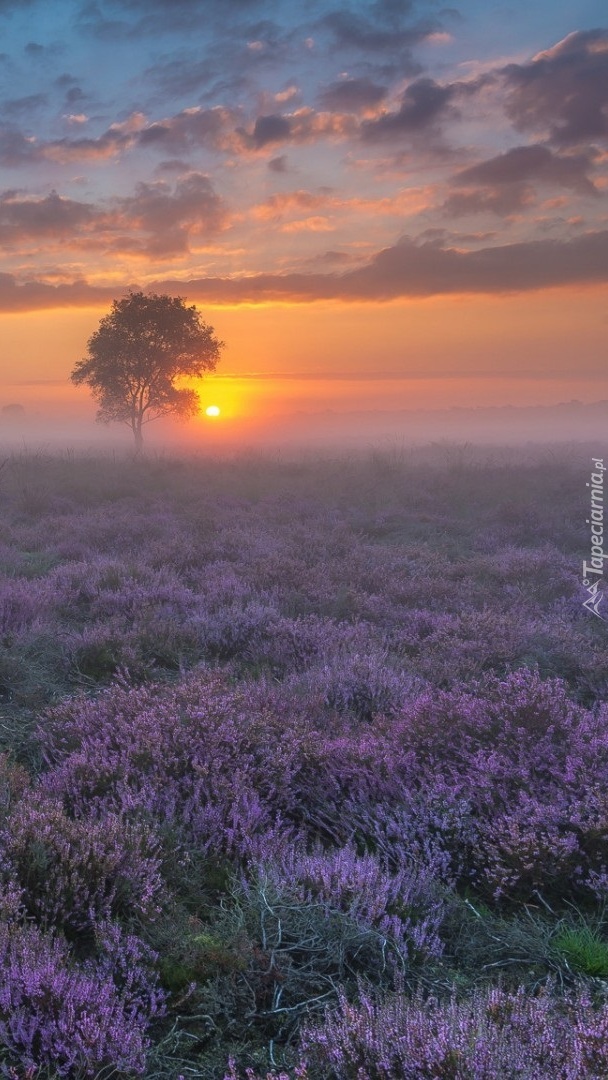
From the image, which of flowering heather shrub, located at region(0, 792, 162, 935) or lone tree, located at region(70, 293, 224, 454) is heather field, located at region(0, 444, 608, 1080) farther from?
lone tree, located at region(70, 293, 224, 454)

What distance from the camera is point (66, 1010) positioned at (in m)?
1.90

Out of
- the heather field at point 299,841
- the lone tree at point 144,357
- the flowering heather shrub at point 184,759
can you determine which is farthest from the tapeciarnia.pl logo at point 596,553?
the lone tree at point 144,357

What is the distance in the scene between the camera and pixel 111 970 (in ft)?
7.27

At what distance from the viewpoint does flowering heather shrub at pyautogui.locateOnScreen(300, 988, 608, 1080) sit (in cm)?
161

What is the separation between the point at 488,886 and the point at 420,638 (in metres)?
3.88

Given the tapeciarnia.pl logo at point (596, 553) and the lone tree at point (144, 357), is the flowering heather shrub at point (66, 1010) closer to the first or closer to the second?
the tapeciarnia.pl logo at point (596, 553)

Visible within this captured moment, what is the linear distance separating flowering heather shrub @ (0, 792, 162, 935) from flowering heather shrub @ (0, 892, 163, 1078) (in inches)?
10.0

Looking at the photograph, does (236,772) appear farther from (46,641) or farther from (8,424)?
(8,424)

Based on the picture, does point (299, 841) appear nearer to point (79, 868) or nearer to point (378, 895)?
point (378, 895)

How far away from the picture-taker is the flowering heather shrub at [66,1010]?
1844 millimetres

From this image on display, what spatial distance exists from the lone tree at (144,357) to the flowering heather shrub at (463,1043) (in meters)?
32.2

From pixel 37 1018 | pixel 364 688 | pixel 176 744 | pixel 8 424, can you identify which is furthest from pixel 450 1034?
pixel 8 424

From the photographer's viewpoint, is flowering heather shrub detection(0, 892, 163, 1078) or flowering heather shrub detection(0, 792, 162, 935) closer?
flowering heather shrub detection(0, 892, 163, 1078)

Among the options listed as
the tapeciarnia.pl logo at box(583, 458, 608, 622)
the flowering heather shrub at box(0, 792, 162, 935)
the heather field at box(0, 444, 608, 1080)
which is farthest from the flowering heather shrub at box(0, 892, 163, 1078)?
the tapeciarnia.pl logo at box(583, 458, 608, 622)
